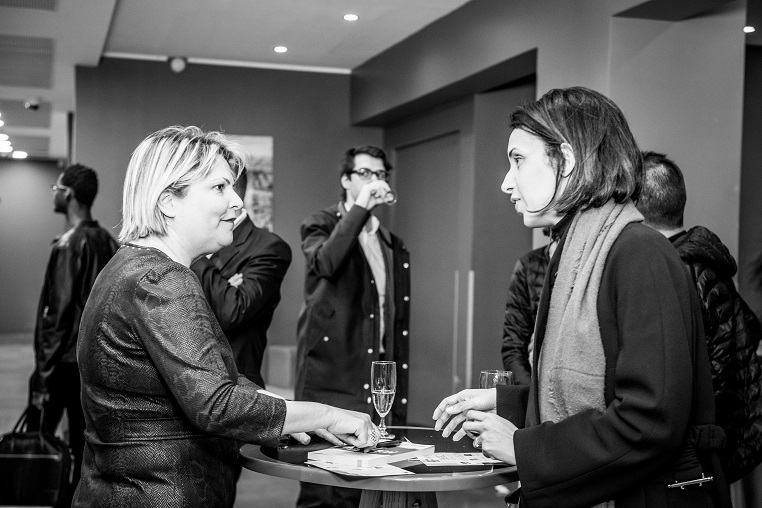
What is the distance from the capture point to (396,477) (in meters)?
1.84

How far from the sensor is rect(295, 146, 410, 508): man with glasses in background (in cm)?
379

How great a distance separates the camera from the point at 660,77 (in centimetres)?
415

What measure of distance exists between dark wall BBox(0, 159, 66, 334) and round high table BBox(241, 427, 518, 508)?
14323 mm

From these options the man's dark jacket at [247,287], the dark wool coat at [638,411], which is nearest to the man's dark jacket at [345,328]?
the man's dark jacket at [247,287]

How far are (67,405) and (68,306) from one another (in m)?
0.50

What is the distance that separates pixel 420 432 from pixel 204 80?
5.59 meters

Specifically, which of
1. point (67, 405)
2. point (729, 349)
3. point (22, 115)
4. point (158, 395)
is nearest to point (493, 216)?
point (67, 405)

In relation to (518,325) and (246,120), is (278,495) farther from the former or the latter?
(246,120)

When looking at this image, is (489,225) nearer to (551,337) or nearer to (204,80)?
(204,80)

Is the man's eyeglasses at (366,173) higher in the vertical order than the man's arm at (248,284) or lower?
higher

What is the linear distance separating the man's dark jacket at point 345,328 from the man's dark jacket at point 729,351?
1429 millimetres

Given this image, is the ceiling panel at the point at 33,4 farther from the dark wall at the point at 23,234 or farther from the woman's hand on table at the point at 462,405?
the dark wall at the point at 23,234

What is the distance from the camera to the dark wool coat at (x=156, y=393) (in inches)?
70.7

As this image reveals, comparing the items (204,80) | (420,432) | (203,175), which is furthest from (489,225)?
(203,175)
